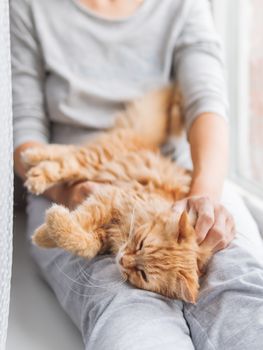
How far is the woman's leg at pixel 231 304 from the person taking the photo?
101cm

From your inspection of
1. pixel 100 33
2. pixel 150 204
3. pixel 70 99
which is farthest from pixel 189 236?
pixel 100 33

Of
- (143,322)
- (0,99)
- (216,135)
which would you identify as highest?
(0,99)

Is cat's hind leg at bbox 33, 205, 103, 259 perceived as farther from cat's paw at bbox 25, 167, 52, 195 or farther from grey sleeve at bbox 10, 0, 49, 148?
grey sleeve at bbox 10, 0, 49, 148

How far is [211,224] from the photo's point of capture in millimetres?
1182

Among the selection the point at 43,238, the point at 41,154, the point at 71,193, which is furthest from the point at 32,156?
the point at 43,238

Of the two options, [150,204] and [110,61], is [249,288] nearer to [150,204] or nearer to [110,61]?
[150,204]

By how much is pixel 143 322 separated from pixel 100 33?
0.93 metres

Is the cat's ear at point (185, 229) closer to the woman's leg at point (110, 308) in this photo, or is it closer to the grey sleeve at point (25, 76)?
the woman's leg at point (110, 308)

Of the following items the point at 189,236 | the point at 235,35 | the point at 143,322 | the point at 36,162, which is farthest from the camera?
the point at 235,35

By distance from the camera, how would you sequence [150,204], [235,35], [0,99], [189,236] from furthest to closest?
[235,35], [150,204], [189,236], [0,99]

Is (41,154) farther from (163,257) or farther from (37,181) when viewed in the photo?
(163,257)

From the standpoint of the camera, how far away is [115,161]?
155 centimetres

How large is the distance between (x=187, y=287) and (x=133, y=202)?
0.92 ft

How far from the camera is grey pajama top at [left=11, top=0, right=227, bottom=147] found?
1617 mm
